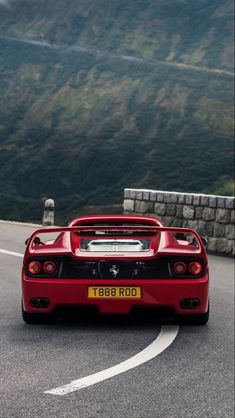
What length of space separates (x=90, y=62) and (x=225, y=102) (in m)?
37.0

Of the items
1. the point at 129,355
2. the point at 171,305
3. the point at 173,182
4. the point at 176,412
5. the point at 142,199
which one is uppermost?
the point at 171,305

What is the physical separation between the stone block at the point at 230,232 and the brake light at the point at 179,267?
16.2 metres

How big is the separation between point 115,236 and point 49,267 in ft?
1.28

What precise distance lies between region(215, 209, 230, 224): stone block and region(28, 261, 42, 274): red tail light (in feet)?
53.8

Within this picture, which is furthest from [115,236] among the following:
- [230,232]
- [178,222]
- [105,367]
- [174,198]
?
[174,198]

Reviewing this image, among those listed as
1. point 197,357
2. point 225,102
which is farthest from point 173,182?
point 197,357

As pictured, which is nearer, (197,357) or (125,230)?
(125,230)

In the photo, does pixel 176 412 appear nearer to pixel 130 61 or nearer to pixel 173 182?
pixel 173 182

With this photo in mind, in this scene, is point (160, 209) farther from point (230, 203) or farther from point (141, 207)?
point (230, 203)

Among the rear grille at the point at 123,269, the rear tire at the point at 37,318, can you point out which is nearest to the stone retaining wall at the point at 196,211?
the rear tire at the point at 37,318

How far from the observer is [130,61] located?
160 m

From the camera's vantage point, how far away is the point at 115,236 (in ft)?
11.1

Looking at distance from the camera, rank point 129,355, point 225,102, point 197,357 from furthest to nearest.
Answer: point 225,102 → point 197,357 → point 129,355

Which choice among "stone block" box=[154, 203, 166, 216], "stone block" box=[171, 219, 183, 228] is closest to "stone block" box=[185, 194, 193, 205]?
"stone block" box=[171, 219, 183, 228]
